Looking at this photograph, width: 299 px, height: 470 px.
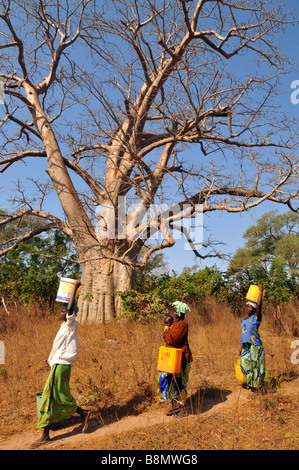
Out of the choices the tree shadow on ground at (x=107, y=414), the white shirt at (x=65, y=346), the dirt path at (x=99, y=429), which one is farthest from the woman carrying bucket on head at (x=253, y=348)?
the white shirt at (x=65, y=346)

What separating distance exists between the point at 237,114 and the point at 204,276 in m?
5.11

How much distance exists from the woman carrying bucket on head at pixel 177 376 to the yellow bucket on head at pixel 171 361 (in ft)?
0.30

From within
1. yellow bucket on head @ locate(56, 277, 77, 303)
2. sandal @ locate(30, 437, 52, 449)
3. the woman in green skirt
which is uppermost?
yellow bucket on head @ locate(56, 277, 77, 303)

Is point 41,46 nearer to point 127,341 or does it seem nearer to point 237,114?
point 237,114

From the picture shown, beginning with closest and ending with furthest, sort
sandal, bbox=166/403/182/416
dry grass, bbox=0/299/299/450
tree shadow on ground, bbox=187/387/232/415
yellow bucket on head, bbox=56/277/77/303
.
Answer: dry grass, bbox=0/299/299/450
yellow bucket on head, bbox=56/277/77/303
sandal, bbox=166/403/182/416
tree shadow on ground, bbox=187/387/232/415

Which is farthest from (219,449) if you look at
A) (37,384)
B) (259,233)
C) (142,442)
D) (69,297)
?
(259,233)

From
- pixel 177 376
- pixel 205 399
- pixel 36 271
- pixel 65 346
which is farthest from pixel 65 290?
pixel 36 271

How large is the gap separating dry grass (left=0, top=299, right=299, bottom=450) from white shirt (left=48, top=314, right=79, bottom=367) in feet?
2.61

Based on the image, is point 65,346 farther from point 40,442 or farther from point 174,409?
point 174,409

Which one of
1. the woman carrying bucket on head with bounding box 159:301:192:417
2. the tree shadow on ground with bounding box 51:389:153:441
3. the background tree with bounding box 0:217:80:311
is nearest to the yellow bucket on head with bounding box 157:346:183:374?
the woman carrying bucket on head with bounding box 159:301:192:417

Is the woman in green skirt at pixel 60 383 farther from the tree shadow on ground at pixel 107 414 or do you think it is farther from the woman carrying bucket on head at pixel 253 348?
the woman carrying bucket on head at pixel 253 348

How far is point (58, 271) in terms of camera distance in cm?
1234

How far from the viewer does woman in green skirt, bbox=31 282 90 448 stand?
3.96 m

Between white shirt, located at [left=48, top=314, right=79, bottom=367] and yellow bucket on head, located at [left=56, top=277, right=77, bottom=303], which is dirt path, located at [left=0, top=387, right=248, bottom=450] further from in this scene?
yellow bucket on head, located at [left=56, top=277, right=77, bottom=303]
